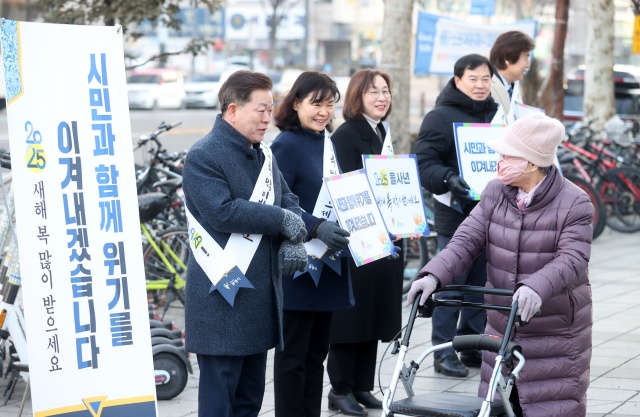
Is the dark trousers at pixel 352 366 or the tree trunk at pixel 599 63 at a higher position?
the tree trunk at pixel 599 63

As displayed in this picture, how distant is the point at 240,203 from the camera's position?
453 cm

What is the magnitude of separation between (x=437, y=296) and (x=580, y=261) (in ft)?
2.01

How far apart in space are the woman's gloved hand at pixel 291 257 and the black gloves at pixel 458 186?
2.00 meters

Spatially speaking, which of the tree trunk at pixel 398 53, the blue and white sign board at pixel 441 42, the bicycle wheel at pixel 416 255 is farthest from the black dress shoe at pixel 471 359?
the blue and white sign board at pixel 441 42

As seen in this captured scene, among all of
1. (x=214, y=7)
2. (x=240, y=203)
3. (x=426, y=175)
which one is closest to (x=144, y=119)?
(x=214, y=7)

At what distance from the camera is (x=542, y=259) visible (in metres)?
4.35

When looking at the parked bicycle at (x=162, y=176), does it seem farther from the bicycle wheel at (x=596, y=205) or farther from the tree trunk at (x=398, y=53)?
the bicycle wheel at (x=596, y=205)

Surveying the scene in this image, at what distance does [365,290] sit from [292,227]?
5.11 feet

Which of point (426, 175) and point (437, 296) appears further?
point (426, 175)

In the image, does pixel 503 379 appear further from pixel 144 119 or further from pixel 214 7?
pixel 144 119

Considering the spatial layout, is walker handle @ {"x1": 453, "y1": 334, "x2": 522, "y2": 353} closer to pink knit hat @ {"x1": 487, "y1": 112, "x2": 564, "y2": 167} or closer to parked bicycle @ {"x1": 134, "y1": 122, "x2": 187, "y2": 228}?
pink knit hat @ {"x1": 487, "y1": 112, "x2": 564, "y2": 167}

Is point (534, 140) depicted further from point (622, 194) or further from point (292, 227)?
A: point (622, 194)

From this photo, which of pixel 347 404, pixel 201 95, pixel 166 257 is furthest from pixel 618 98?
pixel 201 95

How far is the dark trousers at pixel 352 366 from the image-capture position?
6.11 m
